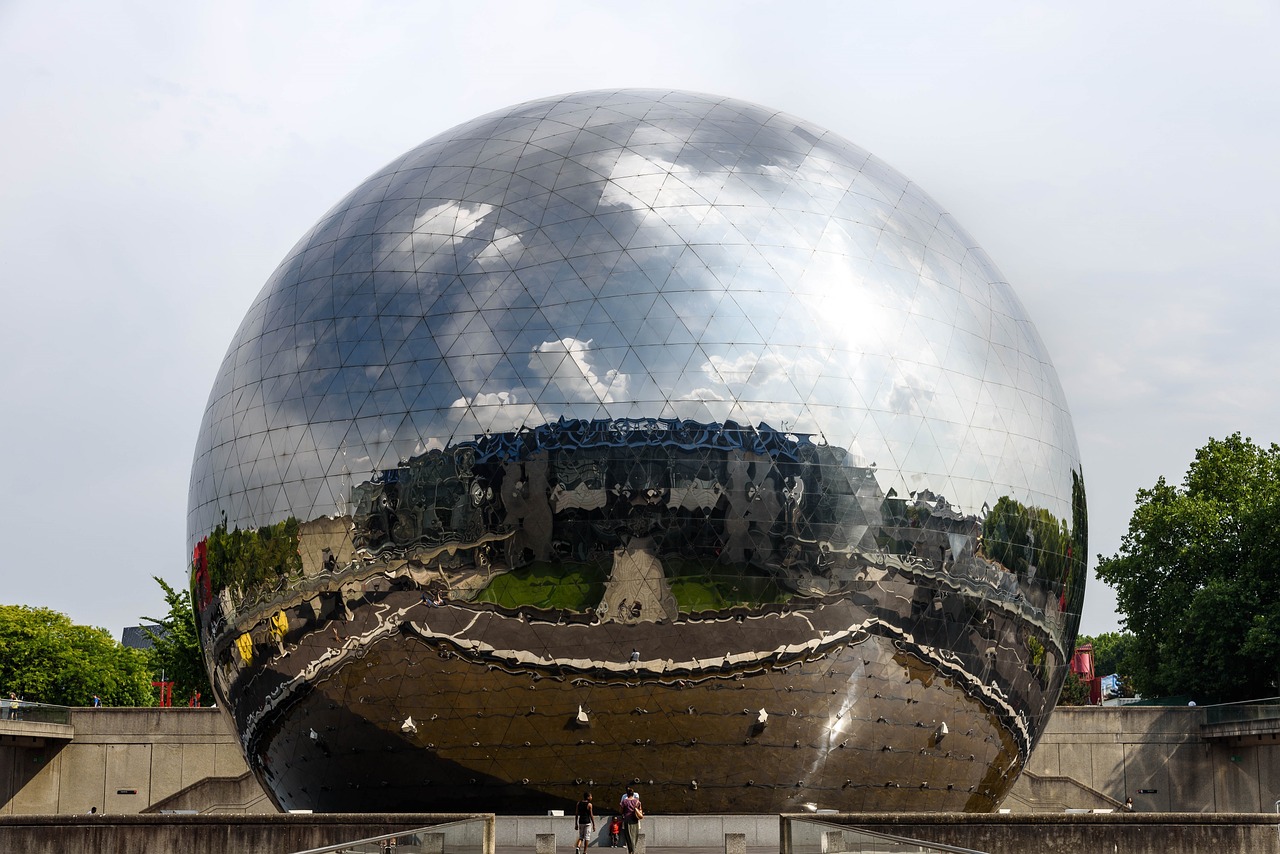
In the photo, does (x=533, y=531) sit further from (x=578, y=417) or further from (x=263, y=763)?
(x=263, y=763)

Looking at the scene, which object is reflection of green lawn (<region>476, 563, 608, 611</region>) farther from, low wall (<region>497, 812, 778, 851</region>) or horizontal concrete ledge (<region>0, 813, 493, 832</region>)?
low wall (<region>497, 812, 778, 851</region>)

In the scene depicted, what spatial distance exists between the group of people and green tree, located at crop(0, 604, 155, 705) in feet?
202

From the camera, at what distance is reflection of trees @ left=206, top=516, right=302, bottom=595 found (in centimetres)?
2058

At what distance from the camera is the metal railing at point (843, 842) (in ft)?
40.9

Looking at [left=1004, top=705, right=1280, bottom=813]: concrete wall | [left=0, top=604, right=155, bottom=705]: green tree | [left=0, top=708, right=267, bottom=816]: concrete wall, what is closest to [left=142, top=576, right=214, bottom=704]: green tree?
[left=0, top=708, right=267, bottom=816]: concrete wall

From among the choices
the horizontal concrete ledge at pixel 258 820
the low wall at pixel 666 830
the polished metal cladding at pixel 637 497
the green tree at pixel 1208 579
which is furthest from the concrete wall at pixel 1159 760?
the horizontal concrete ledge at pixel 258 820

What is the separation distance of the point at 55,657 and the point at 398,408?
209 ft

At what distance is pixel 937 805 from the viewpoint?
21.2 metres

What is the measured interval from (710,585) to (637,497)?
1555 mm

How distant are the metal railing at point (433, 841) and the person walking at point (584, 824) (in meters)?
1.50

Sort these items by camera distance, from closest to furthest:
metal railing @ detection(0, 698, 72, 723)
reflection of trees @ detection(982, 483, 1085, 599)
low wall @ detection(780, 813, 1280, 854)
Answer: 1. low wall @ detection(780, 813, 1280, 854)
2. reflection of trees @ detection(982, 483, 1085, 599)
3. metal railing @ detection(0, 698, 72, 723)

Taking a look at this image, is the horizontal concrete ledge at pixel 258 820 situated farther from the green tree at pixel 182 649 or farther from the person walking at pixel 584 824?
the green tree at pixel 182 649

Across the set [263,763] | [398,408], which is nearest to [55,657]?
[263,763]

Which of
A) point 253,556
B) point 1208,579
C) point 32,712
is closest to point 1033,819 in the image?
point 253,556
